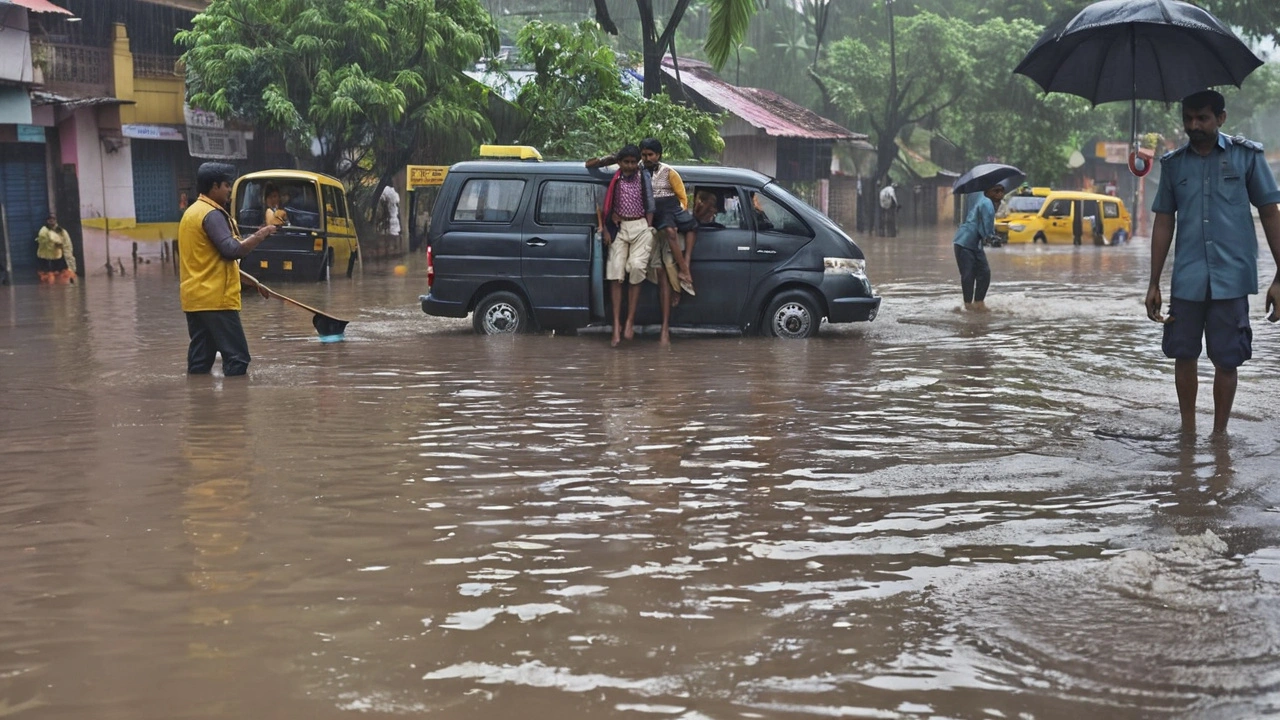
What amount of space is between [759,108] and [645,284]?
91.9 feet

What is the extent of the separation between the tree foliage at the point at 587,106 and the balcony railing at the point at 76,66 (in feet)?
29.1

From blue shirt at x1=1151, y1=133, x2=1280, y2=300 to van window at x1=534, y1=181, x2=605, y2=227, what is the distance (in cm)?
632

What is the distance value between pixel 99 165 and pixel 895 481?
85.0 feet

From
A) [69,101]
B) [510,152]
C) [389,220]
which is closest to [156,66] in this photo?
[69,101]

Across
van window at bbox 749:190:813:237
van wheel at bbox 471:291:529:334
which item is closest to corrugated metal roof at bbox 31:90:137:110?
van wheel at bbox 471:291:529:334

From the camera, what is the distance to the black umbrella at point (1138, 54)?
29.6ft

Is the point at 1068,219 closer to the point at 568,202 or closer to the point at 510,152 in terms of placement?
the point at 510,152

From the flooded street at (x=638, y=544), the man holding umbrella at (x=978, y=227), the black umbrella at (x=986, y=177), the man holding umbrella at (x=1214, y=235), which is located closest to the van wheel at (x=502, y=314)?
the flooded street at (x=638, y=544)

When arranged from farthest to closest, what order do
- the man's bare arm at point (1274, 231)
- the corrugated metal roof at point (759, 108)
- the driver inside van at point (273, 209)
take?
the corrugated metal roof at point (759, 108), the driver inside van at point (273, 209), the man's bare arm at point (1274, 231)

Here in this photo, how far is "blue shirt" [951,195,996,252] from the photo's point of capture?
14.6 m

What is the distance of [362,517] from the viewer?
5801 millimetres

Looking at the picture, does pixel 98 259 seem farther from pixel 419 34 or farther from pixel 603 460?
pixel 603 460

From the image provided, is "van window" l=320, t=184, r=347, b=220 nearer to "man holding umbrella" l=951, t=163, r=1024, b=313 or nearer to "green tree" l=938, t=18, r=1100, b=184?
"man holding umbrella" l=951, t=163, r=1024, b=313

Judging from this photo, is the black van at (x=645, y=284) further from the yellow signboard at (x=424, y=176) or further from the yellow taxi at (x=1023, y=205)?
the yellow taxi at (x=1023, y=205)
